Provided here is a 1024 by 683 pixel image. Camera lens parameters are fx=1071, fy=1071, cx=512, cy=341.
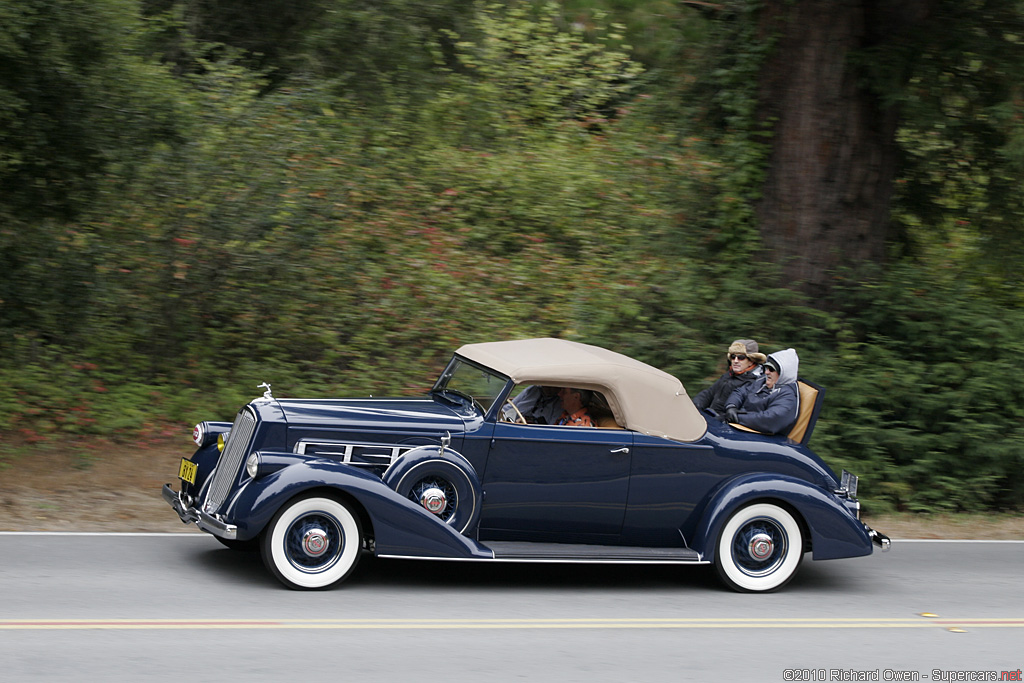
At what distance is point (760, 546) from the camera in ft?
25.6

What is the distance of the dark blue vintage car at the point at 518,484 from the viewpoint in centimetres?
705

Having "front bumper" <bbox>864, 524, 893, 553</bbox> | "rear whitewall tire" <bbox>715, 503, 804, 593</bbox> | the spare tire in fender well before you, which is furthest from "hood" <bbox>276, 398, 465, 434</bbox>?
"front bumper" <bbox>864, 524, 893, 553</bbox>

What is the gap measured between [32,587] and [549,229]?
40.2 feet

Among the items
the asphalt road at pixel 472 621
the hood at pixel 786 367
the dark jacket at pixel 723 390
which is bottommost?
the asphalt road at pixel 472 621

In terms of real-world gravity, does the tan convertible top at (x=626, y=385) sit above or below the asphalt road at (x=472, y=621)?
above

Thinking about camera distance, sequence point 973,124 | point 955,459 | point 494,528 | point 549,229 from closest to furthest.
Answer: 1. point 494,528
2. point 955,459
3. point 973,124
4. point 549,229

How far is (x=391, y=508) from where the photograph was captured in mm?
7020

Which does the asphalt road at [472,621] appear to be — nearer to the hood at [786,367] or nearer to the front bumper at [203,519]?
the front bumper at [203,519]

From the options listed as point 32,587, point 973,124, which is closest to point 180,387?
point 32,587

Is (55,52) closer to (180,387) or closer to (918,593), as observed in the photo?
(180,387)

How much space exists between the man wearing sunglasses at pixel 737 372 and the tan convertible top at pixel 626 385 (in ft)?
3.14

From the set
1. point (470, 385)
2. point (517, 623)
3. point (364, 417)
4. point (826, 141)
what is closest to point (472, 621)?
point (517, 623)

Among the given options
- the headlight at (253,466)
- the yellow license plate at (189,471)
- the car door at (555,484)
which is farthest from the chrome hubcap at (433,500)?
the yellow license plate at (189,471)

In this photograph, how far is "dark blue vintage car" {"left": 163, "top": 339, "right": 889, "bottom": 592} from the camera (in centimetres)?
705
